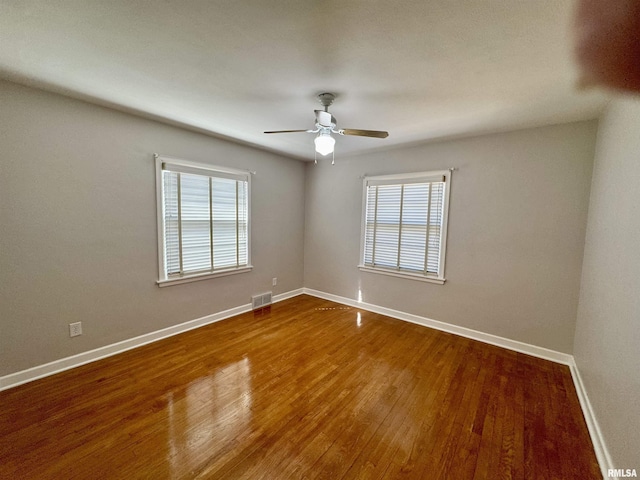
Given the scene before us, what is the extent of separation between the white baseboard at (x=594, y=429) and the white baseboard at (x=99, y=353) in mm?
3713

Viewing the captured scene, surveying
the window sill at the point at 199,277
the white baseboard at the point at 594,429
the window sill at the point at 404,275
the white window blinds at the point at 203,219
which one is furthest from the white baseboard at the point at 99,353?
the white baseboard at the point at 594,429

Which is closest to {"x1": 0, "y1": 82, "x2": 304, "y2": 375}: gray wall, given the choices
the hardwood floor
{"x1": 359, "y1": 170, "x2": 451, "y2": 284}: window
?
the hardwood floor

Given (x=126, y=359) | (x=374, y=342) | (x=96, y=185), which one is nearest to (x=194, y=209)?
(x=96, y=185)

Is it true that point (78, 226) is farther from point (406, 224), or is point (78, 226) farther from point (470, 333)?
point (470, 333)

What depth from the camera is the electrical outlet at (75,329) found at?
2.37 m

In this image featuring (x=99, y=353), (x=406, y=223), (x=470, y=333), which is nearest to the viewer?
(x=99, y=353)

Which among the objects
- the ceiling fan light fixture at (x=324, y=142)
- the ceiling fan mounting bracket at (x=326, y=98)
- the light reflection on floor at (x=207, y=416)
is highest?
the ceiling fan mounting bracket at (x=326, y=98)

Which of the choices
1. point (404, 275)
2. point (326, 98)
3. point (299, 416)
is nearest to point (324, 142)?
point (326, 98)

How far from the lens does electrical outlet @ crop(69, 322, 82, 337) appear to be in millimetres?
2365

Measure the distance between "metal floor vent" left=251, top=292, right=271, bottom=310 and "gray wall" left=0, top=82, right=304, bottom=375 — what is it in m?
0.85

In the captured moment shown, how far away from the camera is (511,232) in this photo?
2.85 meters

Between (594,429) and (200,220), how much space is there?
4046 mm

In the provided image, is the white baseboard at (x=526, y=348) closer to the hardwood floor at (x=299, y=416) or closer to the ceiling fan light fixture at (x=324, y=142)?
the hardwood floor at (x=299, y=416)

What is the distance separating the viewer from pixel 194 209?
317 cm
